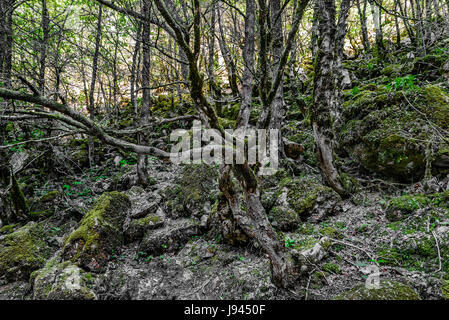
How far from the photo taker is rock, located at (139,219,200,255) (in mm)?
5137

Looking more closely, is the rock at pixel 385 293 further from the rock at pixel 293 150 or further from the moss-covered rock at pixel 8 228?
the moss-covered rock at pixel 8 228

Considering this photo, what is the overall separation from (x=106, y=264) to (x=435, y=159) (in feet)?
23.1

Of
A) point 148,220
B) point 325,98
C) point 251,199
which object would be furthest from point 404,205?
point 148,220

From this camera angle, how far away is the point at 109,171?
30.9ft

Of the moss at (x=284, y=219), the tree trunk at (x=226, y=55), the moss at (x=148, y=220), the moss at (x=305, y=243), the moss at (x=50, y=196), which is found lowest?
the moss at (x=305, y=243)

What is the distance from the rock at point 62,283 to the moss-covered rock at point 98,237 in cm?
23

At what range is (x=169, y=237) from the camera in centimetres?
528

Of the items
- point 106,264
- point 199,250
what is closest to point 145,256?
point 106,264

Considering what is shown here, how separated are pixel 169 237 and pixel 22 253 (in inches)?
117

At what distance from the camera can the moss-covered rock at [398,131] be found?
4.98m

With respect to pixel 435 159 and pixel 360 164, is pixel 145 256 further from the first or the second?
pixel 435 159

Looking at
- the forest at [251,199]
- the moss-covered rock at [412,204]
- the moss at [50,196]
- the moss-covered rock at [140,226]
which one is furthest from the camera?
the moss at [50,196]


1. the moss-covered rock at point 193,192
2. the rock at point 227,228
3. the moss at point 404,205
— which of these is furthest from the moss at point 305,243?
the moss-covered rock at point 193,192

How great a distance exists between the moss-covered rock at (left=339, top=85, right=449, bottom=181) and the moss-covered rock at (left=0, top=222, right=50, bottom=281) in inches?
304
